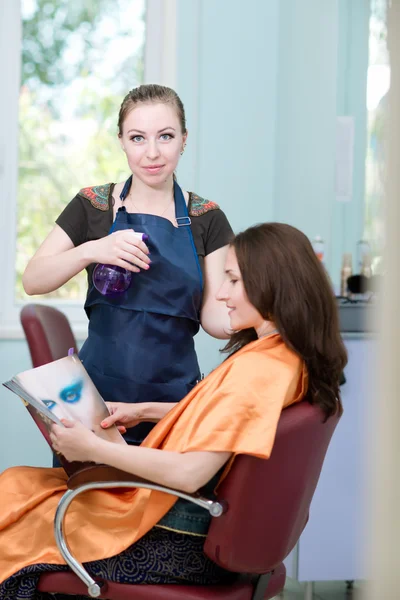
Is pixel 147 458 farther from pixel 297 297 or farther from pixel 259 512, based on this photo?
pixel 297 297

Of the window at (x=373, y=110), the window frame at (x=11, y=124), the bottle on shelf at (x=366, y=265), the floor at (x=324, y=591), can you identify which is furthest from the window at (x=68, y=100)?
the floor at (x=324, y=591)

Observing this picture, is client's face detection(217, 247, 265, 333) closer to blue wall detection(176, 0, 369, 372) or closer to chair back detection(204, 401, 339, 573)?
chair back detection(204, 401, 339, 573)

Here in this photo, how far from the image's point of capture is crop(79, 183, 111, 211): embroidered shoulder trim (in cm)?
205

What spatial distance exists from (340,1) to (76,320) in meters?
1.82

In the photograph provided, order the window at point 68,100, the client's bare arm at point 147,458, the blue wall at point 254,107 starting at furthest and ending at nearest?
the window at point 68,100 < the blue wall at point 254,107 < the client's bare arm at point 147,458

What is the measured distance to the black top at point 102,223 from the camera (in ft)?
6.68

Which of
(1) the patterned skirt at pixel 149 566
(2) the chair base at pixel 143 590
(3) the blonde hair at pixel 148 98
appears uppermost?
(3) the blonde hair at pixel 148 98

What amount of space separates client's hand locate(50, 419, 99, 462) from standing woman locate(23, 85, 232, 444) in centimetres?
36

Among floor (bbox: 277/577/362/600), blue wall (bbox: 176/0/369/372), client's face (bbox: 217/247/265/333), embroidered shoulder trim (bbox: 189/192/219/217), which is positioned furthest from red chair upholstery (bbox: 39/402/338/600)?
blue wall (bbox: 176/0/369/372)

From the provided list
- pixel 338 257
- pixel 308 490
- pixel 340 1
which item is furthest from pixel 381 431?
pixel 340 1

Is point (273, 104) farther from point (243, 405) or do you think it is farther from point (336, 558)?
point (243, 405)

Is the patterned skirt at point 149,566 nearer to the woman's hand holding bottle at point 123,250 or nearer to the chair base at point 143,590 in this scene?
the chair base at point 143,590

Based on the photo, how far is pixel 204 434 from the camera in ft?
5.01

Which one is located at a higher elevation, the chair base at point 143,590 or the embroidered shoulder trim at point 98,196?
the embroidered shoulder trim at point 98,196
